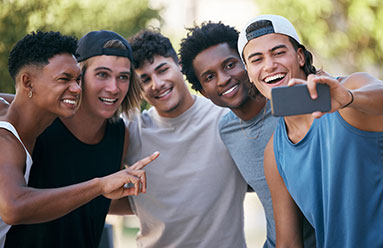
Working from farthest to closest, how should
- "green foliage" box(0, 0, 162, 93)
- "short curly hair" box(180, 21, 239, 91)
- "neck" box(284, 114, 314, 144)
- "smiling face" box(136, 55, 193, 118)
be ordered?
"green foliage" box(0, 0, 162, 93)
"smiling face" box(136, 55, 193, 118)
"short curly hair" box(180, 21, 239, 91)
"neck" box(284, 114, 314, 144)

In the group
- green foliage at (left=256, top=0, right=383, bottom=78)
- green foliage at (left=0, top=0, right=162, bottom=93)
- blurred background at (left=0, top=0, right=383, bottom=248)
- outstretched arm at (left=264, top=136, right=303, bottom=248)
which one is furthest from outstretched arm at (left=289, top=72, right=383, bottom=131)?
green foliage at (left=256, top=0, right=383, bottom=78)

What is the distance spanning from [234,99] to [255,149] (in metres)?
0.40

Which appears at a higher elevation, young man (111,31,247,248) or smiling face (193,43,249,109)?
smiling face (193,43,249,109)

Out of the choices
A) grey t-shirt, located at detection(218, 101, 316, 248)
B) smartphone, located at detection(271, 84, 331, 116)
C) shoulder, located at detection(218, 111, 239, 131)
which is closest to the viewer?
smartphone, located at detection(271, 84, 331, 116)

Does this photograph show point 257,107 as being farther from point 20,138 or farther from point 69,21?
point 69,21

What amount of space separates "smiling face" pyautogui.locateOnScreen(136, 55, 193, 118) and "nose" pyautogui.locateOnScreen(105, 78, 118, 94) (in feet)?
1.36

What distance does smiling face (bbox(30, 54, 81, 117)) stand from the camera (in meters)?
2.85

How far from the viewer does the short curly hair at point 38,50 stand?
288 cm

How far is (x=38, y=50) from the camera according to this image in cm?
290

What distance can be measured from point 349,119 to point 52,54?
1850 mm

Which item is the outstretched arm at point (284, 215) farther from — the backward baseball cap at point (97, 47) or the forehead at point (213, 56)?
the backward baseball cap at point (97, 47)

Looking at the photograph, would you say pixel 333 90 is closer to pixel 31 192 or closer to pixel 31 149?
pixel 31 192

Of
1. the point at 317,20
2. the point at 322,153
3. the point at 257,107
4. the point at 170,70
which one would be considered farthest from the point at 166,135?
the point at 317,20

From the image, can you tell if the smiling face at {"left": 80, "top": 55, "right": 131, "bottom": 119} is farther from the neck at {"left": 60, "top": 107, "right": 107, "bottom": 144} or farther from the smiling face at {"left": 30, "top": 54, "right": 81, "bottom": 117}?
the smiling face at {"left": 30, "top": 54, "right": 81, "bottom": 117}
